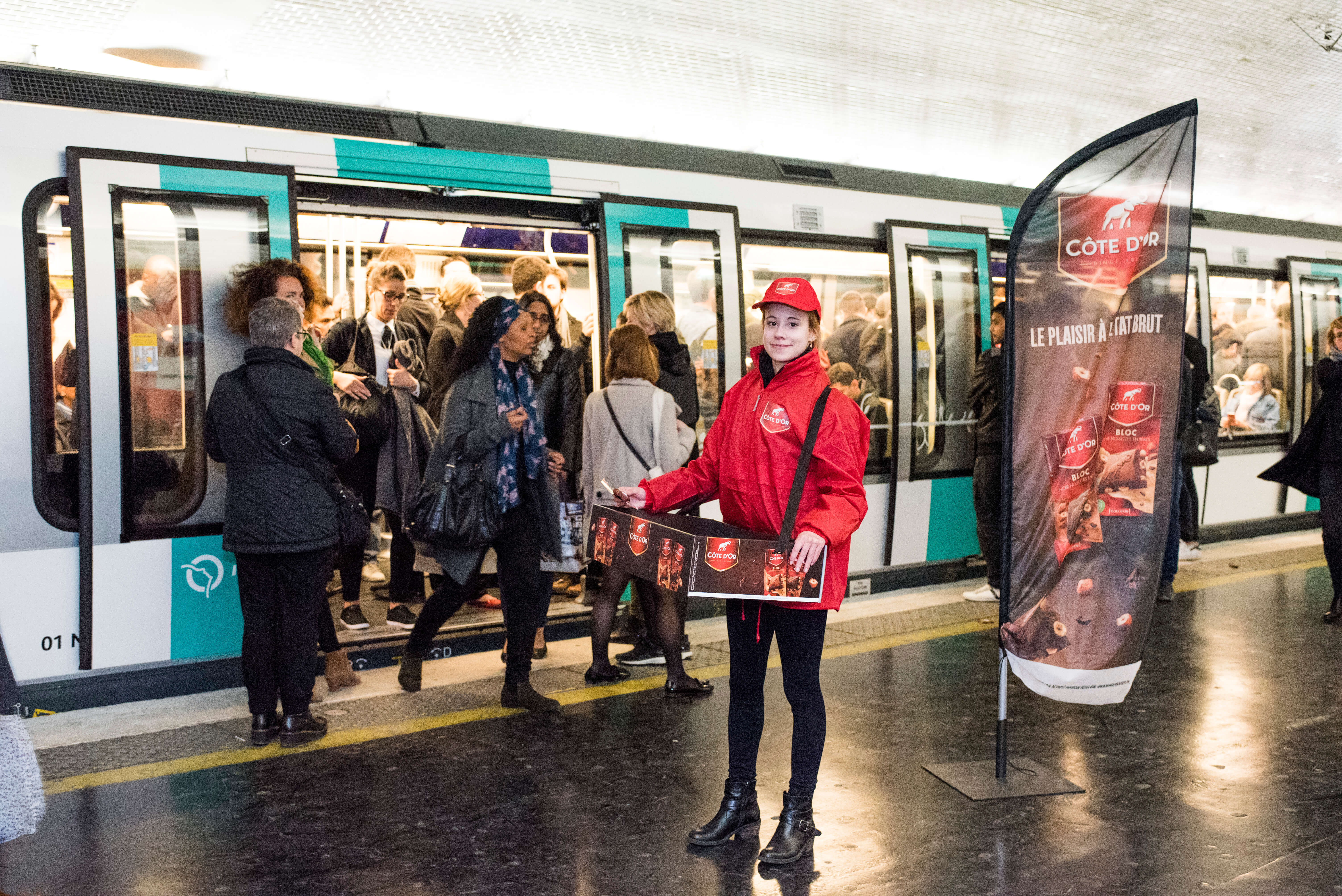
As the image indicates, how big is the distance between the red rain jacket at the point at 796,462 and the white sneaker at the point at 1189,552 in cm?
595

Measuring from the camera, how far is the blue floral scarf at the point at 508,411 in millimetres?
4562

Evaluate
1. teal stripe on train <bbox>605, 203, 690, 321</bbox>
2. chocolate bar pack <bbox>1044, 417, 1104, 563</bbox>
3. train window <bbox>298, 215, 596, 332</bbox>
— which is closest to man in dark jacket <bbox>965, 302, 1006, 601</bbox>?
teal stripe on train <bbox>605, 203, 690, 321</bbox>

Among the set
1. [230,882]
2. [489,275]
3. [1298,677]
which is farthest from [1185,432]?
[230,882]

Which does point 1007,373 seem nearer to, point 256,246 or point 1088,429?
point 1088,429

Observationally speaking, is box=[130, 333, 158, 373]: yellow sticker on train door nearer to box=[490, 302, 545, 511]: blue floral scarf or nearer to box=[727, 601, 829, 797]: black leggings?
box=[490, 302, 545, 511]: blue floral scarf

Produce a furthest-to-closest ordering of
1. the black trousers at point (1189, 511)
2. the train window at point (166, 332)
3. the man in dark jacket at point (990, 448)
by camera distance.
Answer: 1. the black trousers at point (1189, 511)
2. the man in dark jacket at point (990, 448)
3. the train window at point (166, 332)

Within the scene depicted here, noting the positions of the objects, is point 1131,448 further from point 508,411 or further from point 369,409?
point 369,409

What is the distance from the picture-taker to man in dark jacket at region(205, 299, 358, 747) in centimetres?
411

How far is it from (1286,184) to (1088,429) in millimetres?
8594

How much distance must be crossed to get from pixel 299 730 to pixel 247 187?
2.25 m

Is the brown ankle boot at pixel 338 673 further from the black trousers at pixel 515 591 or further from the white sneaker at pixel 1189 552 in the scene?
the white sneaker at pixel 1189 552

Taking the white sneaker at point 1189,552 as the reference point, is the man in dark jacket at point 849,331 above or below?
above

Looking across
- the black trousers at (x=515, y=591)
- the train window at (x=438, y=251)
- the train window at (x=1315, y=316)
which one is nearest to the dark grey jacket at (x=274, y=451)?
the black trousers at (x=515, y=591)

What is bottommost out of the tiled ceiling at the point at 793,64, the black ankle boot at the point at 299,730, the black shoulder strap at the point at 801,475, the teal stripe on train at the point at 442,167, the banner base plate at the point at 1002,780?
the banner base plate at the point at 1002,780
